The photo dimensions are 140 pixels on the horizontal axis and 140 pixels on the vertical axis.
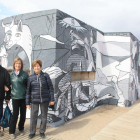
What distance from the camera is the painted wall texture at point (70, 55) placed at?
180 inches

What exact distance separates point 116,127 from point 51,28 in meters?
3.08

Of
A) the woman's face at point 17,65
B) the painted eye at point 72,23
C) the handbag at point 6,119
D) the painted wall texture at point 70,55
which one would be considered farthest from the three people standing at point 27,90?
the painted eye at point 72,23

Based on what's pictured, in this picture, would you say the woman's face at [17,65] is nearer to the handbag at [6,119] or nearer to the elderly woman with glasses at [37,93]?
the elderly woman with glasses at [37,93]

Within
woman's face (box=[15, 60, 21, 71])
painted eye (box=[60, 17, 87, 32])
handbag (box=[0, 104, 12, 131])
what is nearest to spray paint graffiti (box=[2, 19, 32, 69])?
painted eye (box=[60, 17, 87, 32])

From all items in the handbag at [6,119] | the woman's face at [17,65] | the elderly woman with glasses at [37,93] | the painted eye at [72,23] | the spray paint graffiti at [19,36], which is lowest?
the handbag at [6,119]

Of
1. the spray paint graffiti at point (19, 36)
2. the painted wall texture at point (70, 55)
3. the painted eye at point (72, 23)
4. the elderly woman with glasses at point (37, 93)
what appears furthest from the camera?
the spray paint graffiti at point (19, 36)

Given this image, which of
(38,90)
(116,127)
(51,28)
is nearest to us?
(38,90)

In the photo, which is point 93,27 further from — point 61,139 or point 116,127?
point 61,139

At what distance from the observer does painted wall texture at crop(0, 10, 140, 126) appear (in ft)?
15.0

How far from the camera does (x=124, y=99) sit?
7.12m

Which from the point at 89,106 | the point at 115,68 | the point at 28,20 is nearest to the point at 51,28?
the point at 28,20

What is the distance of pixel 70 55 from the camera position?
509 cm

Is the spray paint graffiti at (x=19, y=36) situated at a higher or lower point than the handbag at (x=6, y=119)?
higher

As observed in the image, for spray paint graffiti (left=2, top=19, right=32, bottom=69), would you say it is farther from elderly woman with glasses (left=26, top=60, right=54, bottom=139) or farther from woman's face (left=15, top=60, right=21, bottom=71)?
elderly woman with glasses (left=26, top=60, right=54, bottom=139)
